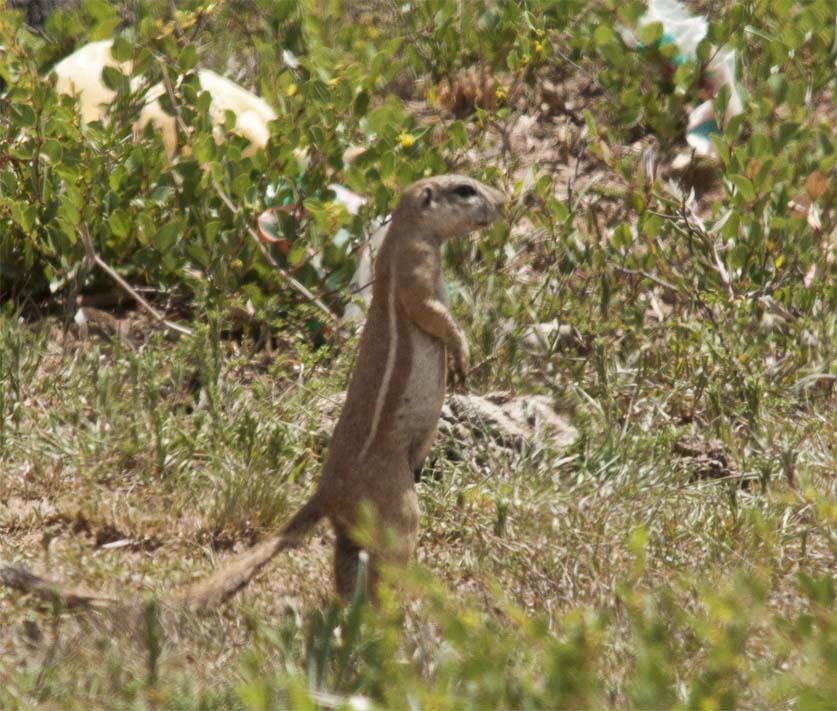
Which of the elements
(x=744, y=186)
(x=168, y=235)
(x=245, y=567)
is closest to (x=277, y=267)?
(x=168, y=235)

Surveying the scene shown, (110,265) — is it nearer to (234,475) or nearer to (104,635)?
(234,475)

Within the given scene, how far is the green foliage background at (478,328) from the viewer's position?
4121 millimetres

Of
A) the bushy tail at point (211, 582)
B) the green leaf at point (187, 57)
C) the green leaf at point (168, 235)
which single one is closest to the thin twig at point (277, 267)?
the green leaf at point (168, 235)

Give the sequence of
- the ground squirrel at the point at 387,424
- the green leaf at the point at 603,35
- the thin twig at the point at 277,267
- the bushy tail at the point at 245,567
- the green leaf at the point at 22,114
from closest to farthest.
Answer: the bushy tail at the point at 245,567 < the ground squirrel at the point at 387,424 < the green leaf at the point at 22,114 < the thin twig at the point at 277,267 < the green leaf at the point at 603,35

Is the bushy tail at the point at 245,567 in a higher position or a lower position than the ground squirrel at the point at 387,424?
lower

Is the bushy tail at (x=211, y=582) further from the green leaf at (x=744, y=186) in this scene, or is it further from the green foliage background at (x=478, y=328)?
the green leaf at (x=744, y=186)

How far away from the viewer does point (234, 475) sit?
483 centimetres

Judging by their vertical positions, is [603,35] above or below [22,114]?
above

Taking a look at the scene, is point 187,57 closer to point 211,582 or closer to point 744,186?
point 744,186

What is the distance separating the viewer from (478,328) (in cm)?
567

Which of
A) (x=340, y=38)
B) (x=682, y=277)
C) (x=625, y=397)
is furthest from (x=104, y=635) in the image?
(x=340, y=38)

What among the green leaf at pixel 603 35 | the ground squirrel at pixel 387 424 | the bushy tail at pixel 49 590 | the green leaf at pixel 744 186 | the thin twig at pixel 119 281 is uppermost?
the green leaf at pixel 603 35

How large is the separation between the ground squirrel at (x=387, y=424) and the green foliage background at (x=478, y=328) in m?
0.18

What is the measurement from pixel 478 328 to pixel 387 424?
162 cm
